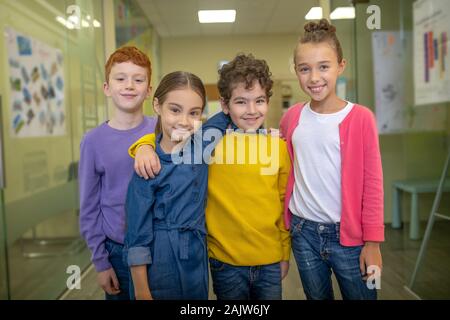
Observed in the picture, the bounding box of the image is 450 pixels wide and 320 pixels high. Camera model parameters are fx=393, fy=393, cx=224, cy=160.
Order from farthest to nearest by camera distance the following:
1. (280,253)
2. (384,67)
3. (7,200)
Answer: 1. (7,200)
2. (384,67)
3. (280,253)

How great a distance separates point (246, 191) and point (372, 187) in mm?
240

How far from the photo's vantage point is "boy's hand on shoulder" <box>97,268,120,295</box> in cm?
83

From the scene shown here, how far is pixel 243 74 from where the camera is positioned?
0.74 m

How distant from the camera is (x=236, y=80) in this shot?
75 cm

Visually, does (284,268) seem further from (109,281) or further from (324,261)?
(109,281)

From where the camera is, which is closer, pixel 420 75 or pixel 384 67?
pixel 384 67

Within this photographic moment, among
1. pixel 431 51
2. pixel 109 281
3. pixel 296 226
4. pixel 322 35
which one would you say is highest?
pixel 431 51

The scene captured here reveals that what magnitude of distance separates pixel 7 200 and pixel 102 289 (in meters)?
1.12

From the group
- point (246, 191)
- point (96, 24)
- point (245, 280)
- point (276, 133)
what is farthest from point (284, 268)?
point (96, 24)
